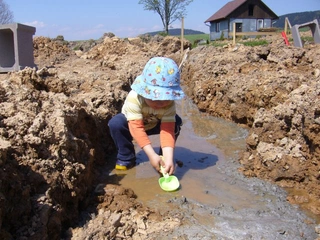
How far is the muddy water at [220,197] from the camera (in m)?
2.21

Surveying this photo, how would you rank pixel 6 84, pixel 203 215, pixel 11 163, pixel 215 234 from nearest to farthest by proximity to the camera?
1. pixel 11 163
2. pixel 215 234
3. pixel 203 215
4. pixel 6 84

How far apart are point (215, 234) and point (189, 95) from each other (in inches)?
216

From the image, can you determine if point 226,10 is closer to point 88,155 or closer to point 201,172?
point 201,172

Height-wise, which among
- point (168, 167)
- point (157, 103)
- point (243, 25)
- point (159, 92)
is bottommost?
point (168, 167)

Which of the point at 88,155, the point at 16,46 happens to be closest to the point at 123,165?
the point at 88,155

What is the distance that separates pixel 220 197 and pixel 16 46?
18.7 ft

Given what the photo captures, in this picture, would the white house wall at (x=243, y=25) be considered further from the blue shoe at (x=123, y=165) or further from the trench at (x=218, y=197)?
the blue shoe at (x=123, y=165)

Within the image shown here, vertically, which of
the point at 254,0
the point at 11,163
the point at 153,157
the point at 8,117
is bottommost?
the point at 153,157

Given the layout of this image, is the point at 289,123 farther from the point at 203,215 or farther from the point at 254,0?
the point at 254,0

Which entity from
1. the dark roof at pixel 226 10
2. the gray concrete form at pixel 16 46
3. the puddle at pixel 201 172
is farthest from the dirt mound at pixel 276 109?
the dark roof at pixel 226 10

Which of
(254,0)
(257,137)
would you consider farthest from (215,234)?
(254,0)

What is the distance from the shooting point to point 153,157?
2863mm

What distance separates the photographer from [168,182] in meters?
2.85

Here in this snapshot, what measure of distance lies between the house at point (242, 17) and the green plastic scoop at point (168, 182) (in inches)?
1493
